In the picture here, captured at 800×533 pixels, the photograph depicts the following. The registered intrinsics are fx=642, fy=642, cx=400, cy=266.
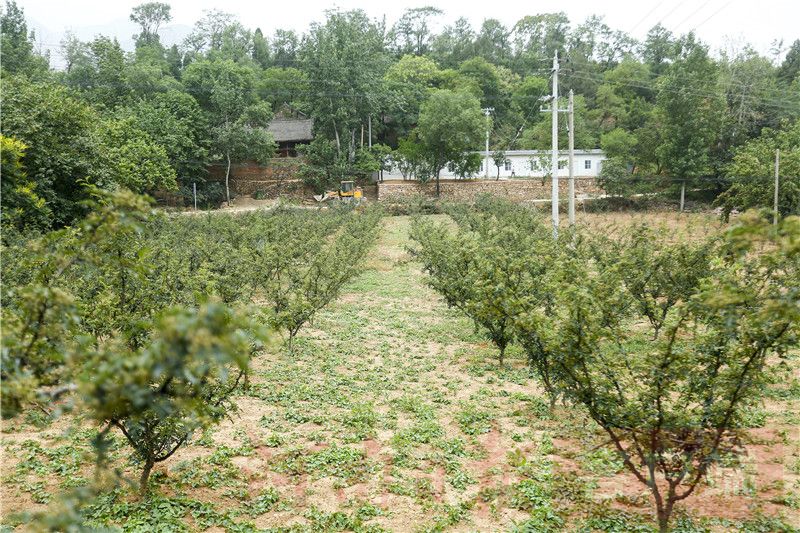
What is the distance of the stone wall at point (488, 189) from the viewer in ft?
137

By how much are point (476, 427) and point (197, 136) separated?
34638 mm

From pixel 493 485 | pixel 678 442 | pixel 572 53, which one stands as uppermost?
pixel 572 53

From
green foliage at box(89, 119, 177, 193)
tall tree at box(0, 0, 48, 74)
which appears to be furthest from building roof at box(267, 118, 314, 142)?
tall tree at box(0, 0, 48, 74)

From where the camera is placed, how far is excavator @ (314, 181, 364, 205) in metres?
39.8

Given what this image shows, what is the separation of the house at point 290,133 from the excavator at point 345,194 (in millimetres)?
5583

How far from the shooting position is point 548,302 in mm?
10281

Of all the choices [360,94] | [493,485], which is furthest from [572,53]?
[493,485]

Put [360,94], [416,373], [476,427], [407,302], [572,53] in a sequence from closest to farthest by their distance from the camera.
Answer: [476,427], [416,373], [407,302], [360,94], [572,53]

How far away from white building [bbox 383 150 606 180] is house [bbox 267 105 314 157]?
20.5ft

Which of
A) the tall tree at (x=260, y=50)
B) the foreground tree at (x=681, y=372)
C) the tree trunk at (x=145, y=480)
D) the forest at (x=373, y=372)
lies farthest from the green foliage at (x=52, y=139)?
the tall tree at (x=260, y=50)

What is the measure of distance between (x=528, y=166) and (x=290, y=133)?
1700cm

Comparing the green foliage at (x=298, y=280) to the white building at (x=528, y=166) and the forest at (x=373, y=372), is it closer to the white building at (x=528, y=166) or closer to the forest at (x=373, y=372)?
the forest at (x=373, y=372)

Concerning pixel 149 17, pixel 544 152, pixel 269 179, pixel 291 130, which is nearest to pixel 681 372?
pixel 544 152

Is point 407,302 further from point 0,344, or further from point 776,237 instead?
point 0,344
